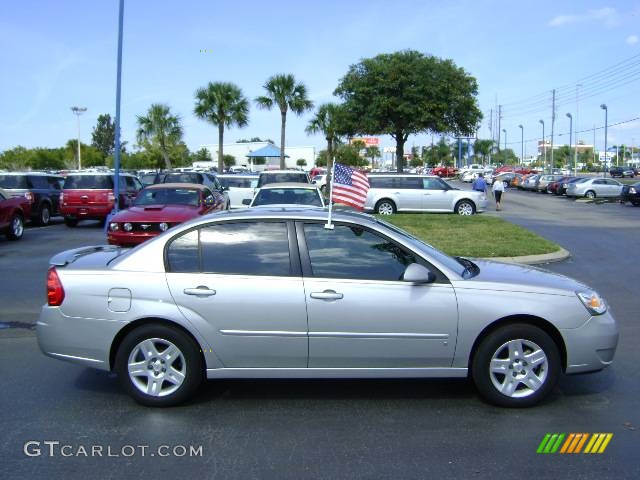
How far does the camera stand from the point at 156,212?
42.6 ft

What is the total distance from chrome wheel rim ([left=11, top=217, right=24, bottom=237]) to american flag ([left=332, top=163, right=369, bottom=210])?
38.1ft

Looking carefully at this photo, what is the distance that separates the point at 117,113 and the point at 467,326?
19591mm

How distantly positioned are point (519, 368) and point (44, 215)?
19508 millimetres

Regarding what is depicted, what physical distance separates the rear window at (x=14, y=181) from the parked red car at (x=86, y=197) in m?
1.68

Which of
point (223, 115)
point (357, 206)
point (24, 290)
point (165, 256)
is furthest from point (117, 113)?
point (223, 115)

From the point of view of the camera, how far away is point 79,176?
68.1 feet

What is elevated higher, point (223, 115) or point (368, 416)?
point (223, 115)

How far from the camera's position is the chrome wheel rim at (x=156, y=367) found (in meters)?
5.07

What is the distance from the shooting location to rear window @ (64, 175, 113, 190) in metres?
20.5

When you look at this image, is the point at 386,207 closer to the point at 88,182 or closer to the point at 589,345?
the point at 88,182

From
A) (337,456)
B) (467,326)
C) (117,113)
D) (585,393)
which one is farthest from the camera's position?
(117,113)

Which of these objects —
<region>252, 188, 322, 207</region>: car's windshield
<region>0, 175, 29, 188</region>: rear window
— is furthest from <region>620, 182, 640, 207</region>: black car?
<region>0, 175, 29, 188</region>: rear window

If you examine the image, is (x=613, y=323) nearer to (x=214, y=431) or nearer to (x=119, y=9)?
(x=214, y=431)

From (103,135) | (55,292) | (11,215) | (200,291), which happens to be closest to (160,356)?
(200,291)
